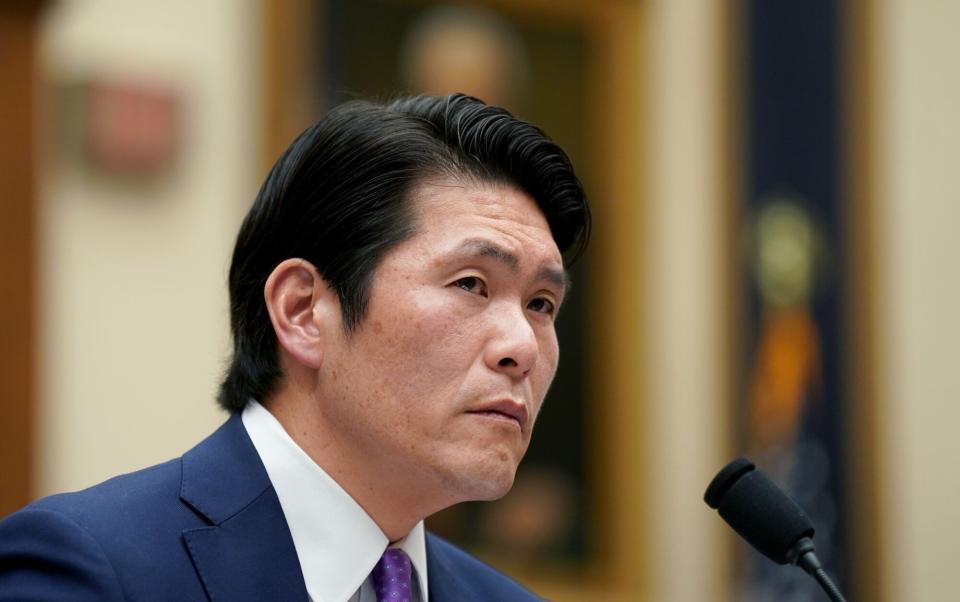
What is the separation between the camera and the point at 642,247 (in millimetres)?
8570

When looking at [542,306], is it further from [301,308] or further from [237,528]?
[237,528]

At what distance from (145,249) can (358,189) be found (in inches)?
152

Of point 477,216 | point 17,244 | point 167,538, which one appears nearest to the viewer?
point 167,538

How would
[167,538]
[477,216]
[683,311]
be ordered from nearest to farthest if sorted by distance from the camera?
[167,538]
[477,216]
[683,311]

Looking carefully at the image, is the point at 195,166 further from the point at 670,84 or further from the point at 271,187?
the point at 271,187

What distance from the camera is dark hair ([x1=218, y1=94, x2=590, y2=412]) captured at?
2977 mm

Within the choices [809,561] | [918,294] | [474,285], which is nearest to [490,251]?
[474,285]

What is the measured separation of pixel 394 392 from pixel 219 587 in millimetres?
456

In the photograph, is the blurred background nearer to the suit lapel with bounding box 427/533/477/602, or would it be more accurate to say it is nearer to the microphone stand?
the suit lapel with bounding box 427/533/477/602

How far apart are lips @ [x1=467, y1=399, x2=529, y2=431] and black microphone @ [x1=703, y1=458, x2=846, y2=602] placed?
352 millimetres

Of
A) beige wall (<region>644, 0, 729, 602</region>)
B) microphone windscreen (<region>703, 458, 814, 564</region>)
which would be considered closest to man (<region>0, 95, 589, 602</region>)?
microphone windscreen (<region>703, 458, 814, 564</region>)

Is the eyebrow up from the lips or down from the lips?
up

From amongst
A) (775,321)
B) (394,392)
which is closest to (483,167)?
(394,392)

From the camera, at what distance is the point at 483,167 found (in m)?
3.08
